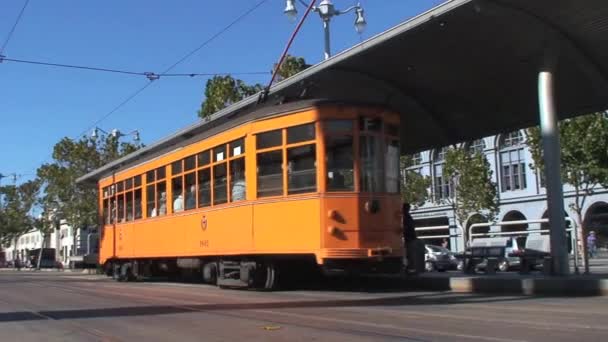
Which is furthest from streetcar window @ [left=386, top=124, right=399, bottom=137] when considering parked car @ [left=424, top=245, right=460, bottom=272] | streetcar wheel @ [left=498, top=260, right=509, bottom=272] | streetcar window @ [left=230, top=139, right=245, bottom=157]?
parked car @ [left=424, top=245, right=460, bottom=272]

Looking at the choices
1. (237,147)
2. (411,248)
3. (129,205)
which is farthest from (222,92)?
(411,248)

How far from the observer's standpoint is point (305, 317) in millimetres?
9617

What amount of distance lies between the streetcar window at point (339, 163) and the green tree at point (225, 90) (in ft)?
56.4

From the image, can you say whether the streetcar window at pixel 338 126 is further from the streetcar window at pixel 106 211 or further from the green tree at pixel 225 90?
the green tree at pixel 225 90

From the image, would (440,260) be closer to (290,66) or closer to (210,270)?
(290,66)

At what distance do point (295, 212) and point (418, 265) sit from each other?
2.83 m

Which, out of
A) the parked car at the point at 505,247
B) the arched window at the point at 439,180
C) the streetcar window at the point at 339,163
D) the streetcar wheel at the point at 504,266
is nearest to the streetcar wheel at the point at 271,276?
the streetcar window at the point at 339,163

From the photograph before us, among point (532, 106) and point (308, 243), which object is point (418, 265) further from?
point (532, 106)

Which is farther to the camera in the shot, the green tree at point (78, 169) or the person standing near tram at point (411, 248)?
the green tree at point (78, 169)

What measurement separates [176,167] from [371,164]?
5726mm

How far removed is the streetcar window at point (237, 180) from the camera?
562 inches

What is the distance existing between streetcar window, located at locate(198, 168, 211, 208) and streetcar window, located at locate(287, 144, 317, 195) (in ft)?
8.92

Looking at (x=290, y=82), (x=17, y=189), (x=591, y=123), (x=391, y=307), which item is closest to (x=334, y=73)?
(x=290, y=82)

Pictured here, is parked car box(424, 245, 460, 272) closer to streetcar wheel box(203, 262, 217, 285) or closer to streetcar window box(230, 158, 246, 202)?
streetcar wheel box(203, 262, 217, 285)
